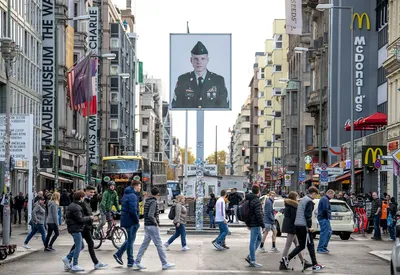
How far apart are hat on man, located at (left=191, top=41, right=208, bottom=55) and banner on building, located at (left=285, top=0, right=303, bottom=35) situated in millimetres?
27632

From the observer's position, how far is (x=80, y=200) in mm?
21438

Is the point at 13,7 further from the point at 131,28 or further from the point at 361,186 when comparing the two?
the point at 131,28

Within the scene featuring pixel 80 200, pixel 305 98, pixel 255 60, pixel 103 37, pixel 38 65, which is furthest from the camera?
pixel 255 60

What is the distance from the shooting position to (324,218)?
2630 centimetres

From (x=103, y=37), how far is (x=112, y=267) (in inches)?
3773

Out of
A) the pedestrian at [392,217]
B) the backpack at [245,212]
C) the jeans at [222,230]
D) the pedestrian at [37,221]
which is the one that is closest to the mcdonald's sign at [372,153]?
the pedestrian at [392,217]

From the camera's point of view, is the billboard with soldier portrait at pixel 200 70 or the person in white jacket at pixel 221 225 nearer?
the person in white jacket at pixel 221 225

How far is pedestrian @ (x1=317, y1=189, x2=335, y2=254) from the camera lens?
2602cm

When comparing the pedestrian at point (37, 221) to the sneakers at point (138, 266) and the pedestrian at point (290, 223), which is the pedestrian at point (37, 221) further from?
the pedestrian at point (290, 223)

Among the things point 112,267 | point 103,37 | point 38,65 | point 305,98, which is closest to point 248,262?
point 112,267

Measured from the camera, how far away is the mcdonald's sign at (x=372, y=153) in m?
49.1

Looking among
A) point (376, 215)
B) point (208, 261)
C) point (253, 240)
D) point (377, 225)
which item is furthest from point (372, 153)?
point (253, 240)

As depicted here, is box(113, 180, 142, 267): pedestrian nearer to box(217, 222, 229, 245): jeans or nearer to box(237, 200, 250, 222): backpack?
box(237, 200, 250, 222): backpack

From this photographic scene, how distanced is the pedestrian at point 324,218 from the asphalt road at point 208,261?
380mm
